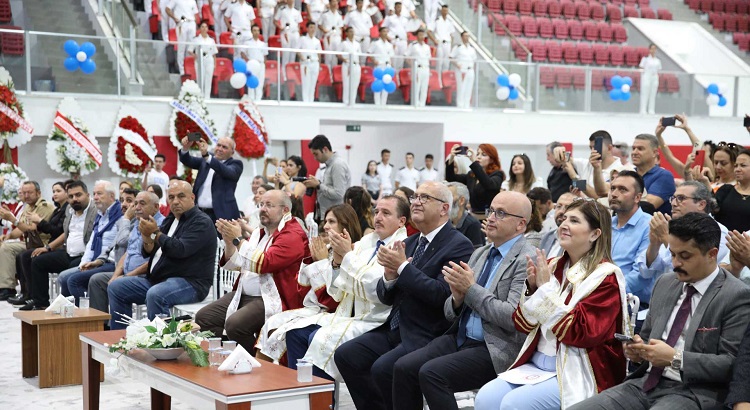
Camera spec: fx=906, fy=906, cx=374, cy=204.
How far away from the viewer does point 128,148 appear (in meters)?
13.9

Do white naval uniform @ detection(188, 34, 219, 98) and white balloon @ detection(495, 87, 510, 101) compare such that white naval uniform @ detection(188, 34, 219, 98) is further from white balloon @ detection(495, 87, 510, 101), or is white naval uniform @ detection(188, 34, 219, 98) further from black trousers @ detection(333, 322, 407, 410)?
black trousers @ detection(333, 322, 407, 410)

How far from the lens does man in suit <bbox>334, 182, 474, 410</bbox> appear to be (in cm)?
482

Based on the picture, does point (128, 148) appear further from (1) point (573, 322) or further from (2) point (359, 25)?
(1) point (573, 322)

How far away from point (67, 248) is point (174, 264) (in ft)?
9.39

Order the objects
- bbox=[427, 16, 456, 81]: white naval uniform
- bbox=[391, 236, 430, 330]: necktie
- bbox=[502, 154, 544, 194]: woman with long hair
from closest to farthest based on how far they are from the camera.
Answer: bbox=[391, 236, 430, 330]: necktie, bbox=[502, 154, 544, 194]: woman with long hair, bbox=[427, 16, 456, 81]: white naval uniform

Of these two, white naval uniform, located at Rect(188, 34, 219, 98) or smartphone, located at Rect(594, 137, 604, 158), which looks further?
white naval uniform, located at Rect(188, 34, 219, 98)

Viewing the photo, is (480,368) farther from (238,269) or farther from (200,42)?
(200,42)

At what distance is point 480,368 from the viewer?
4.50 metres

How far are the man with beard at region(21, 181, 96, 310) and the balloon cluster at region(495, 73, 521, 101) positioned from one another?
9381mm

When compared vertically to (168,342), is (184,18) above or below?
above

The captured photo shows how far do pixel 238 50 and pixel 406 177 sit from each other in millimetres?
4178

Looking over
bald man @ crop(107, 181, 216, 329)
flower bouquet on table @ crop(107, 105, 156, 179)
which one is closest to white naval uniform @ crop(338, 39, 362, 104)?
flower bouquet on table @ crop(107, 105, 156, 179)

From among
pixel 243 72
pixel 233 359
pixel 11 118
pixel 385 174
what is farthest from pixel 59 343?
pixel 385 174

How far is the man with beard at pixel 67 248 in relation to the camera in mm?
9609
